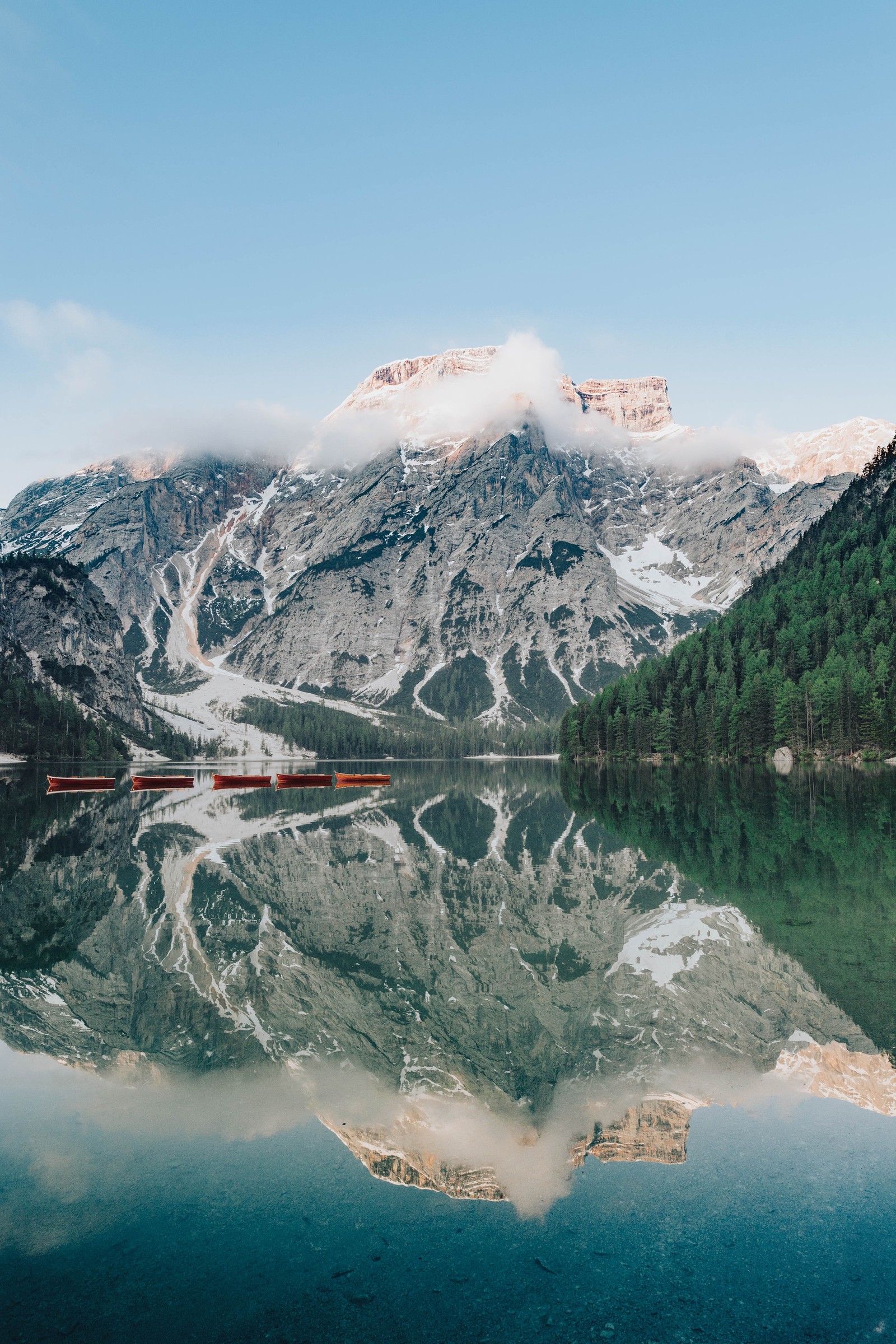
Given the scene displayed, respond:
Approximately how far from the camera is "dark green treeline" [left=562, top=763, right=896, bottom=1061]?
16453 mm

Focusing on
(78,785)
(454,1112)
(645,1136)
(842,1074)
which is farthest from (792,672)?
(454,1112)

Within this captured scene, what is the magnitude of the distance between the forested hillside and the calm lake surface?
82.6 meters

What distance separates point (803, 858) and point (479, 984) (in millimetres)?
19435

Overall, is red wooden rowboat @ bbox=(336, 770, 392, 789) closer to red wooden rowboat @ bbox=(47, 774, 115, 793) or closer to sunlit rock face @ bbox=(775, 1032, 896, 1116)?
red wooden rowboat @ bbox=(47, 774, 115, 793)

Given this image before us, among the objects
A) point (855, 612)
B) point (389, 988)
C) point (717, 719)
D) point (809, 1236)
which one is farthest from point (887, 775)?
point (809, 1236)

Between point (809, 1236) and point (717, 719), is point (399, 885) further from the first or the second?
point (717, 719)

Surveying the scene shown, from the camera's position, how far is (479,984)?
56.0 ft

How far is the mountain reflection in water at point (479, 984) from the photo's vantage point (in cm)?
1112

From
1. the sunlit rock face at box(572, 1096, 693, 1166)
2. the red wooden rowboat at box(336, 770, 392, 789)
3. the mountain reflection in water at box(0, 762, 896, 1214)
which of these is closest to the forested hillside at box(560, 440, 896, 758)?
the red wooden rowboat at box(336, 770, 392, 789)

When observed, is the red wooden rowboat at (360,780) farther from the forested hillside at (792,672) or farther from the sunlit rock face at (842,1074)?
the sunlit rock face at (842,1074)

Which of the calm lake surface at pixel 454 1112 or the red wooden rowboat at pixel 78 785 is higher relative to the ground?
the calm lake surface at pixel 454 1112

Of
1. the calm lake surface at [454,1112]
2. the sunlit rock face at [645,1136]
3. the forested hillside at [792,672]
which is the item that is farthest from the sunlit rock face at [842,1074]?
the forested hillside at [792,672]

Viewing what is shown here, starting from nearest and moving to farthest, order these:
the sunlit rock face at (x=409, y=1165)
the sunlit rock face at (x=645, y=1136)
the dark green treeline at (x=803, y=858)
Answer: the sunlit rock face at (x=409, y=1165) → the sunlit rock face at (x=645, y=1136) → the dark green treeline at (x=803, y=858)

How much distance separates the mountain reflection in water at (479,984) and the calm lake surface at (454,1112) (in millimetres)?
82
